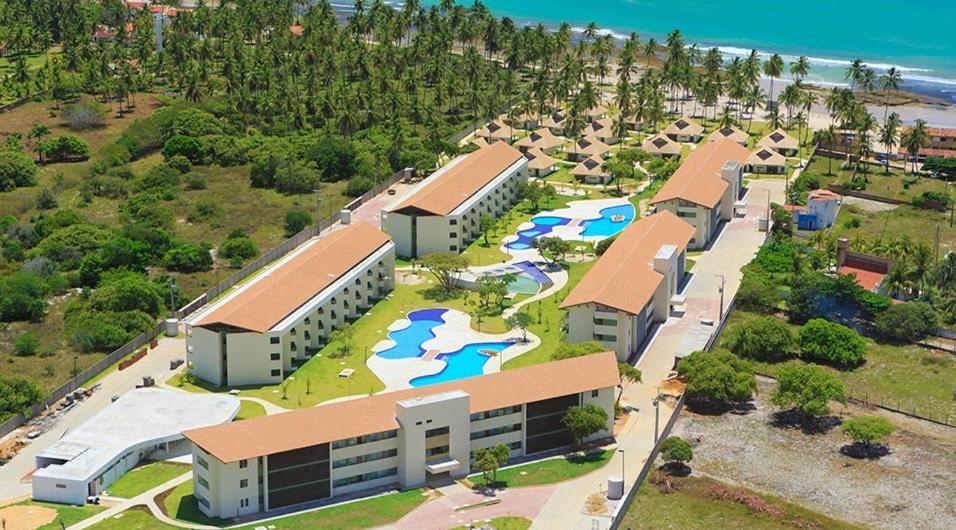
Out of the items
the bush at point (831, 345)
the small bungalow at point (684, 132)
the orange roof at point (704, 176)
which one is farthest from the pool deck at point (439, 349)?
the small bungalow at point (684, 132)

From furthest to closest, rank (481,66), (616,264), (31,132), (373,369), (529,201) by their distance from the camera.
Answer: (481,66)
(31,132)
(529,201)
(616,264)
(373,369)

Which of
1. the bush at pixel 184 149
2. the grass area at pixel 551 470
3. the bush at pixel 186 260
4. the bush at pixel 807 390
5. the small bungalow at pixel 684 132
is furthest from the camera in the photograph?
the small bungalow at pixel 684 132

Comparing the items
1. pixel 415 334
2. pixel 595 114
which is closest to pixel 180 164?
pixel 415 334

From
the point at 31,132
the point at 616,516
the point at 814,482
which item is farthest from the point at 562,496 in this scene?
the point at 31,132

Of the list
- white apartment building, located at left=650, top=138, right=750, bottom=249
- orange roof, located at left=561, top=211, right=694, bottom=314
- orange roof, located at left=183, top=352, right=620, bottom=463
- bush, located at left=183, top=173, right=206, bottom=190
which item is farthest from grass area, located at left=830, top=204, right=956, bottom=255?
bush, located at left=183, top=173, right=206, bottom=190

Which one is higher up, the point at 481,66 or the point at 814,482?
the point at 481,66

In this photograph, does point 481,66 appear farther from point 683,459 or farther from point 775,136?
point 683,459

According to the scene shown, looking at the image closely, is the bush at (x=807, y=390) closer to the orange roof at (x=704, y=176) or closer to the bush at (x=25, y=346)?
the orange roof at (x=704, y=176)
